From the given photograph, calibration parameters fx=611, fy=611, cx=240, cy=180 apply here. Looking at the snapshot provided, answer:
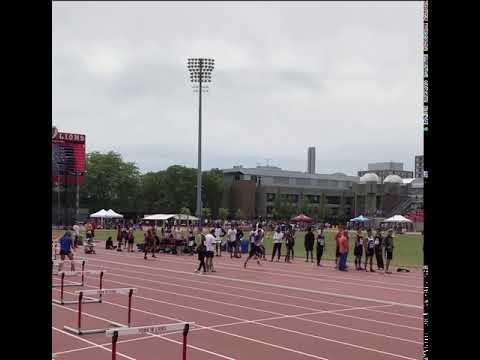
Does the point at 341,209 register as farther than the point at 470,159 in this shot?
Yes

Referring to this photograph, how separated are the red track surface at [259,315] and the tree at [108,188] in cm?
8842

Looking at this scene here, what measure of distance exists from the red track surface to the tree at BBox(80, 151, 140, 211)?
88.4 m

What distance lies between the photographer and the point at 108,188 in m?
112

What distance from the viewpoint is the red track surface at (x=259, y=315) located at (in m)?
9.92

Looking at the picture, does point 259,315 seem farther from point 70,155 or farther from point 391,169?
point 391,169

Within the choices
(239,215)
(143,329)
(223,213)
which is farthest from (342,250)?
(239,215)

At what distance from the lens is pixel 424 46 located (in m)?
2.34

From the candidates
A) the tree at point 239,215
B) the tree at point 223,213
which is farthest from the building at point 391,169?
the tree at point 223,213

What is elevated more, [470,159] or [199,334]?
[470,159]

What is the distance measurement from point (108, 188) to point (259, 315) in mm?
101304
